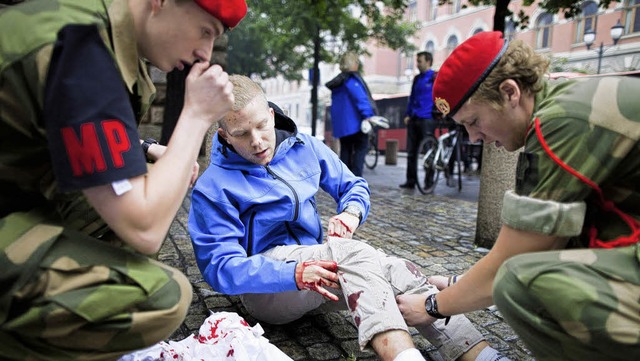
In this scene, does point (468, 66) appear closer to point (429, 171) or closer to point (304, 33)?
point (429, 171)

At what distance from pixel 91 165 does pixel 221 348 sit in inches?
40.1

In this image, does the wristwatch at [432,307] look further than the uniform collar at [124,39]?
Yes

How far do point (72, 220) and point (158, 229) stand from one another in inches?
17.5

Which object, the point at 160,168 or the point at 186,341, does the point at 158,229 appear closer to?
the point at 160,168

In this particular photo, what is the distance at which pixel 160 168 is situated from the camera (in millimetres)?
1394

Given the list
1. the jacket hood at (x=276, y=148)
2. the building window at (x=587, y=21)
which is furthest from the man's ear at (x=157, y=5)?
the building window at (x=587, y=21)

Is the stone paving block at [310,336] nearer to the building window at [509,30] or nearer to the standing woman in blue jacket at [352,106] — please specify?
the building window at [509,30]

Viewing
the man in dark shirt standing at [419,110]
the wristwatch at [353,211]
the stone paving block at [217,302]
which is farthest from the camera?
the man in dark shirt standing at [419,110]

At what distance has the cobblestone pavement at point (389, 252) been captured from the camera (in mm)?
2391

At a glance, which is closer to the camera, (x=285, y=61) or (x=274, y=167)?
(x=274, y=167)

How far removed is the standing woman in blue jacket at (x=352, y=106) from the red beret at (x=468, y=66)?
6.09 m

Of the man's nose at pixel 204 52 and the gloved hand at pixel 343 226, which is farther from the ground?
the man's nose at pixel 204 52

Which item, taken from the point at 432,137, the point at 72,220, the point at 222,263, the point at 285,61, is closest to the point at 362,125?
the point at 432,137

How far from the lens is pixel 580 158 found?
1453 millimetres
